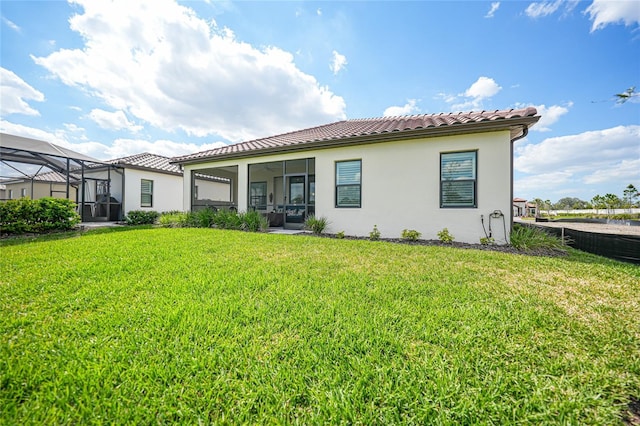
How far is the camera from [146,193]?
48.5 ft

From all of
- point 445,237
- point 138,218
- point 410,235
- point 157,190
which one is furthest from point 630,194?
point 138,218

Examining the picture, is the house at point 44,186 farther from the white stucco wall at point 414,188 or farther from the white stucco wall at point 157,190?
the white stucco wall at point 414,188

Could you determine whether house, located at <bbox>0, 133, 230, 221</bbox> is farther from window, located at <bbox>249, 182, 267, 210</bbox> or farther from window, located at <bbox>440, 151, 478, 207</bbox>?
window, located at <bbox>440, 151, 478, 207</bbox>

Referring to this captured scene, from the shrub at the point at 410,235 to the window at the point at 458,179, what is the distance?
3.68 feet

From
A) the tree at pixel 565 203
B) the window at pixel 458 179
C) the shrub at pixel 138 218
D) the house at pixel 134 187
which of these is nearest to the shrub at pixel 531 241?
the window at pixel 458 179

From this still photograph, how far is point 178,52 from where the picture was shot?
410 inches

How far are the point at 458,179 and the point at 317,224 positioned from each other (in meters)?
4.65

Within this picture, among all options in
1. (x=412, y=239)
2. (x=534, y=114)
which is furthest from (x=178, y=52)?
(x=534, y=114)

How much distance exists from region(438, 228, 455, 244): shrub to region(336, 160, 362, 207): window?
276 centimetres

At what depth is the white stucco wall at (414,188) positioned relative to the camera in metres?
6.61

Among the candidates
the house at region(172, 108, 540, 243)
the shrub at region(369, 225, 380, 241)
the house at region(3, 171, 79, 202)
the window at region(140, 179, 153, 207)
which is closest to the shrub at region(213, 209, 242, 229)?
the house at region(172, 108, 540, 243)

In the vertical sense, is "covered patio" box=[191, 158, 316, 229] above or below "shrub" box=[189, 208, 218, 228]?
above

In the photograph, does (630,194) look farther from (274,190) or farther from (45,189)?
(45,189)

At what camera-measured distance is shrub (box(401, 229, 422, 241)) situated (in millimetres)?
7277
